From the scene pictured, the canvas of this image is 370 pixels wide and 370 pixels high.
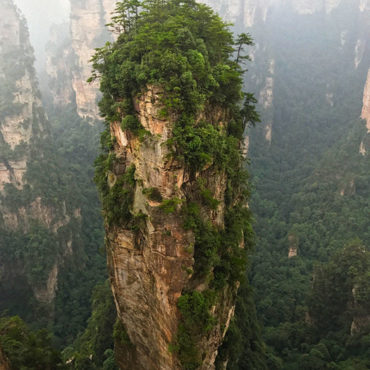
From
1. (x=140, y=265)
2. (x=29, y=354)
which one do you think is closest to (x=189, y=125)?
(x=140, y=265)

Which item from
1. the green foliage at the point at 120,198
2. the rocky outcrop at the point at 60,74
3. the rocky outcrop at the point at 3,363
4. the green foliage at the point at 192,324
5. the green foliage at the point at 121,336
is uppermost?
the rocky outcrop at the point at 60,74

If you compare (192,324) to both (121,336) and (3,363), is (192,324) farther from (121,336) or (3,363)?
(3,363)

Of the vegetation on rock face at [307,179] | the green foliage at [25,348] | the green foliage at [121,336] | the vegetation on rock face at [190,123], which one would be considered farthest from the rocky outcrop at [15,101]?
the vegetation on rock face at [307,179]

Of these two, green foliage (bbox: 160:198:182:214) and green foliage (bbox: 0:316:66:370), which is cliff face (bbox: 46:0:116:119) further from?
green foliage (bbox: 160:198:182:214)

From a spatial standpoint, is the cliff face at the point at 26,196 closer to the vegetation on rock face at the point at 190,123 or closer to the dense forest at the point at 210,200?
the dense forest at the point at 210,200

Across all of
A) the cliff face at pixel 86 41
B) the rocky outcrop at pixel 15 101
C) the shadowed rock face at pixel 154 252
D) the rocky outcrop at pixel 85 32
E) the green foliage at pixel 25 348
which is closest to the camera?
the shadowed rock face at pixel 154 252

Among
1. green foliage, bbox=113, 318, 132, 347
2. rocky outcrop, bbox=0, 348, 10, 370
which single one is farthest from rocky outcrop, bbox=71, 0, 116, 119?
rocky outcrop, bbox=0, 348, 10, 370
